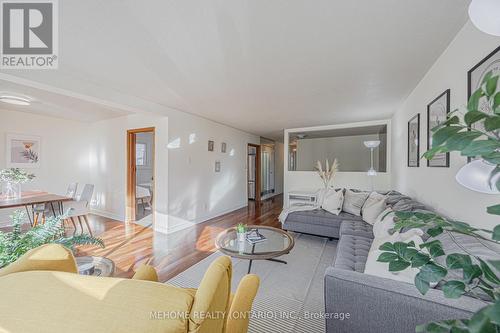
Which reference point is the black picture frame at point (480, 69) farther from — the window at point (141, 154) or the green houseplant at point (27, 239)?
the window at point (141, 154)

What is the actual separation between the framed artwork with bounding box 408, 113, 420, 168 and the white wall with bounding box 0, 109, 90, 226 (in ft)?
21.3

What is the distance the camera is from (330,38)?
1.70 metres

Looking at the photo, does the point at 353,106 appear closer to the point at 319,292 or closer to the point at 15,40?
the point at 319,292

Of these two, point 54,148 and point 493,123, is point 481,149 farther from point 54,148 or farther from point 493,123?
point 54,148

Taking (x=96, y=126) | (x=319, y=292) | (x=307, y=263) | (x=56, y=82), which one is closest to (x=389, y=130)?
(x=307, y=263)

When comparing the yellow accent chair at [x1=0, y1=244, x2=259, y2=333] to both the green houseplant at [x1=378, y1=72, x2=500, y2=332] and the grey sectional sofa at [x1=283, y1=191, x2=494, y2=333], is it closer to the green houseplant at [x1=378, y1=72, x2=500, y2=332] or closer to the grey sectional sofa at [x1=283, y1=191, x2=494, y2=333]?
the green houseplant at [x1=378, y1=72, x2=500, y2=332]

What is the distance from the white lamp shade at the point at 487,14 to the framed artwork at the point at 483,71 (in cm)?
64

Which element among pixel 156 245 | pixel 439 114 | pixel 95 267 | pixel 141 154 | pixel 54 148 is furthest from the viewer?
pixel 141 154

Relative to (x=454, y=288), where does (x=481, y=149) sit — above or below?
above

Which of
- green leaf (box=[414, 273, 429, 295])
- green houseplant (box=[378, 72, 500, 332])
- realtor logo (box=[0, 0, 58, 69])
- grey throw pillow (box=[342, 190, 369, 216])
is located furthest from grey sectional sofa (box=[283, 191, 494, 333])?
realtor logo (box=[0, 0, 58, 69])

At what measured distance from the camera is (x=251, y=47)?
1809mm

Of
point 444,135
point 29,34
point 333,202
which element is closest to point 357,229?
point 333,202

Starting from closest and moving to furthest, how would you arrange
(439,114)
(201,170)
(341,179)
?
(439,114) < (201,170) < (341,179)

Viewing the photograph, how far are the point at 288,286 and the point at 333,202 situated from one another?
173cm
